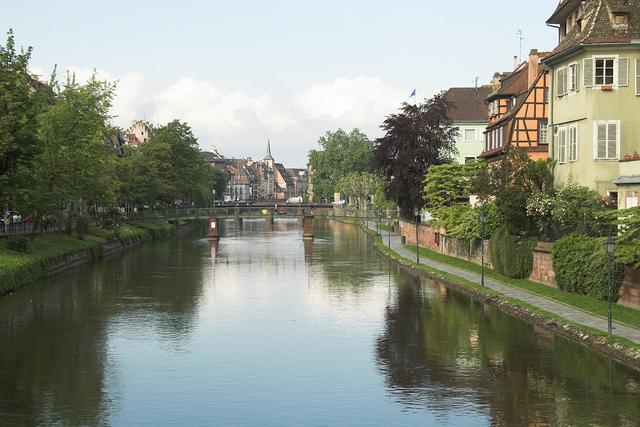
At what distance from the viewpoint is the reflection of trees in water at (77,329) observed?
2473 cm

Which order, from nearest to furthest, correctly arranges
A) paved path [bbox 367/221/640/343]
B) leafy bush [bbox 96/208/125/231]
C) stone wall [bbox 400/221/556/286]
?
paved path [bbox 367/221/640/343] < stone wall [bbox 400/221/556/286] < leafy bush [bbox 96/208/125/231]

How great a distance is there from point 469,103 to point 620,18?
7222 centimetres

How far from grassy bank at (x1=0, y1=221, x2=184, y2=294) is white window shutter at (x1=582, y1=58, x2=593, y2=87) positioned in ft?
109

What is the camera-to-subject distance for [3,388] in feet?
87.1

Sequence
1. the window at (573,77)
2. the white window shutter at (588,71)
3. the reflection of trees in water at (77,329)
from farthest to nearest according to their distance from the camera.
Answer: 1. the window at (573,77)
2. the white window shutter at (588,71)
3. the reflection of trees in water at (77,329)

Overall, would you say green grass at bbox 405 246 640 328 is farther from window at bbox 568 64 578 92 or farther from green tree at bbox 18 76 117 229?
green tree at bbox 18 76 117 229

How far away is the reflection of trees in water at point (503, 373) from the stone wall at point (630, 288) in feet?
14.3

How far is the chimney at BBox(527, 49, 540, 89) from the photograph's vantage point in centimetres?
7450

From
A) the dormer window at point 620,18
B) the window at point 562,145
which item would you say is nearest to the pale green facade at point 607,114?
the dormer window at point 620,18

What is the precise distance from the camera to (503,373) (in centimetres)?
2838

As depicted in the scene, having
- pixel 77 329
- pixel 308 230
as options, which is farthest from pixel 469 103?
pixel 77 329

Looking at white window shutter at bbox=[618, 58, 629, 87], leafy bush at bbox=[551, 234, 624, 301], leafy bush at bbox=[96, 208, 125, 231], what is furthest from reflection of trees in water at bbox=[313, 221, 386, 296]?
leafy bush at bbox=[96, 208, 125, 231]

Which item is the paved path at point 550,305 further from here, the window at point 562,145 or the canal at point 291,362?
the window at point 562,145

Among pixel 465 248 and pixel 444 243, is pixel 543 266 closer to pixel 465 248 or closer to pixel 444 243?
pixel 465 248
